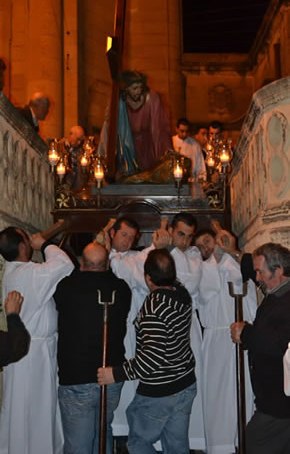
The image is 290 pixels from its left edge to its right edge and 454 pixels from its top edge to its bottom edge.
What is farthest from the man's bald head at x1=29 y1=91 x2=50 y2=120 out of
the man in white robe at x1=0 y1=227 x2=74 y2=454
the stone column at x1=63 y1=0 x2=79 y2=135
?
the stone column at x1=63 y1=0 x2=79 y2=135

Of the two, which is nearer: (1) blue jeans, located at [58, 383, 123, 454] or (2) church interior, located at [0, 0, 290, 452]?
(1) blue jeans, located at [58, 383, 123, 454]

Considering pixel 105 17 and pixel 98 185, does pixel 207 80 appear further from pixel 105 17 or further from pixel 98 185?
pixel 98 185

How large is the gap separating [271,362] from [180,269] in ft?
5.54

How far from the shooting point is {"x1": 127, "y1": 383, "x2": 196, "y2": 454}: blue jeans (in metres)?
Answer: 4.05

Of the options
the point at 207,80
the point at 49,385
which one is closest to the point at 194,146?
the point at 49,385

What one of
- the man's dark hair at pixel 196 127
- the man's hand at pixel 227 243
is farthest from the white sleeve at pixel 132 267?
the man's dark hair at pixel 196 127

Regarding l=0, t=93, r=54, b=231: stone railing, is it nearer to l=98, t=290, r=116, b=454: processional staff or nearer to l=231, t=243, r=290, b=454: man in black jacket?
l=98, t=290, r=116, b=454: processional staff

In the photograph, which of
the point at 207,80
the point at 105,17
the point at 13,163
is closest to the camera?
the point at 13,163

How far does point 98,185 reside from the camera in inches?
275

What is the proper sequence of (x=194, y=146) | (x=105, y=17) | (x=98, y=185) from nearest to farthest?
(x=98, y=185) < (x=194, y=146) < (x=105, y=17)

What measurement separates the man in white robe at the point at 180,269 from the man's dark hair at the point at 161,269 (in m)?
0.91

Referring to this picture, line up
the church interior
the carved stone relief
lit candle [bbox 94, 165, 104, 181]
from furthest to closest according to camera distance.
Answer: the carved stone relief → lit candle [bbox 94, 165, 104, 181] → the church interior

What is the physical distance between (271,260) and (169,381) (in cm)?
113

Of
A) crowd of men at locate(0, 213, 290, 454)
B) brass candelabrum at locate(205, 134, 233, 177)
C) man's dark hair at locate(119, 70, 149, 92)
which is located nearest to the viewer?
crowd of men at locate(0, 213, 290, 454)
